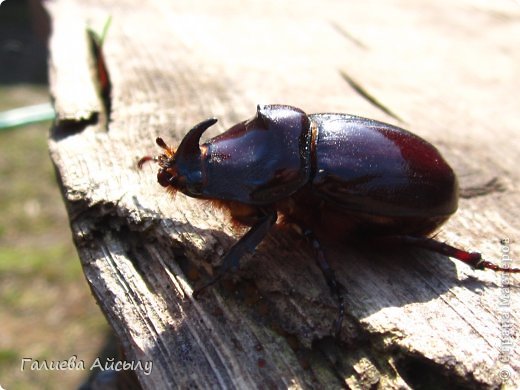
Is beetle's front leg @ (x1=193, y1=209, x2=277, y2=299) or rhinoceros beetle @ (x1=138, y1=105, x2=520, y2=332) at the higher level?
rhinoceros beetle @ (x1=138, y1=105, x2=520, y2=332)

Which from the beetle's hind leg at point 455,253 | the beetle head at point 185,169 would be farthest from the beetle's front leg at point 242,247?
the beetle's hind leg at point 455,253

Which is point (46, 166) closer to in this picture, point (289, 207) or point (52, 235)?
point (52, 235)

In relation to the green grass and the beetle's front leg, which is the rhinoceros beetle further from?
the green grass

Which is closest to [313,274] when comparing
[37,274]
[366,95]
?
[366,95]

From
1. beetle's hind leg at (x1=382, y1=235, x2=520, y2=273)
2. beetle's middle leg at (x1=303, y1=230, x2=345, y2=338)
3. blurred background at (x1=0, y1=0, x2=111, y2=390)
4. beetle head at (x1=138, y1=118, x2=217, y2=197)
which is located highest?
beetle head at (x1=138, y1=118, x2=217, y2=197)

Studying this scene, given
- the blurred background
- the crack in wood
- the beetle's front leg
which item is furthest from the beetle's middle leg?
the blurred background

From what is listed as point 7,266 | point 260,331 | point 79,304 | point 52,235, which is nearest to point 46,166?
point 52,235
